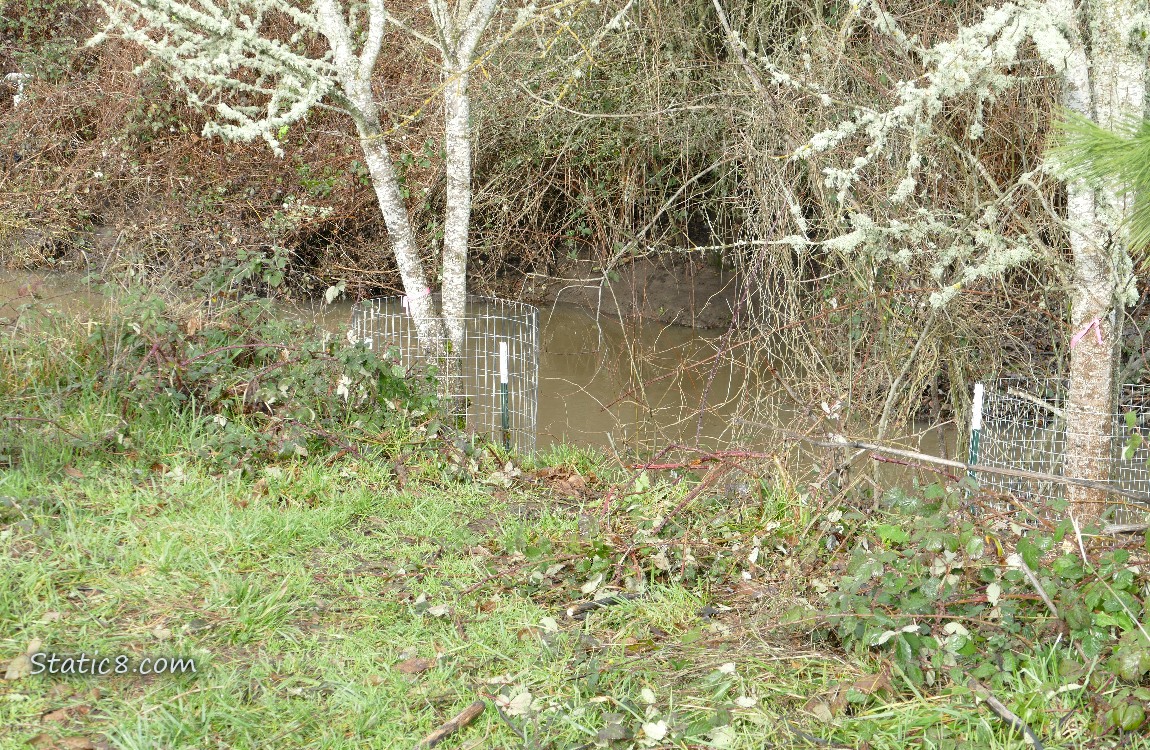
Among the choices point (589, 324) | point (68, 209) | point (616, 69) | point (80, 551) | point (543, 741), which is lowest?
point (543, 741)

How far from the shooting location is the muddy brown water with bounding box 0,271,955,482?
6312 mm

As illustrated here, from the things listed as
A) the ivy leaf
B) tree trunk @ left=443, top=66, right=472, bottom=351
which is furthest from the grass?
tree trunk @ left=443, top=66, right=472, bottom=351

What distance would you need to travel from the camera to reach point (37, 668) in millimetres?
2838

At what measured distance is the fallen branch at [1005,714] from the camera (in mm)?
2383

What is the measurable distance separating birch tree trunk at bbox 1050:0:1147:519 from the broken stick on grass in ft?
7.38

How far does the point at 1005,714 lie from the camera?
96.5 inches

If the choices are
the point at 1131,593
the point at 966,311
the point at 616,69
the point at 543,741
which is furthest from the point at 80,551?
the point at 616,69

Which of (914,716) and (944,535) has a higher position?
(944,535)

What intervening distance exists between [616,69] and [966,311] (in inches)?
140

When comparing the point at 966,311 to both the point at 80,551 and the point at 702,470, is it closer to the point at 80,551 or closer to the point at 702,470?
the point at 702,470

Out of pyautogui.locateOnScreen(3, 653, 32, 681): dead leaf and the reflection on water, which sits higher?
the reflection on water

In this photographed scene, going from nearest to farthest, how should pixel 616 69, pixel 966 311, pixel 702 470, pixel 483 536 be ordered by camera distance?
pixel 483 536 < pixel 702 470 < pixel 966 311 < pixel 616 69

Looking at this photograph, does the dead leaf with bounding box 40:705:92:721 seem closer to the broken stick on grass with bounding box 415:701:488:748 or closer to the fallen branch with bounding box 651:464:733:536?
the broken stick on grass with bounding box 415:701:488:748

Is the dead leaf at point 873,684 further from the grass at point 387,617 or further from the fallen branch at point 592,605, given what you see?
the fallen branch at point 592,605
